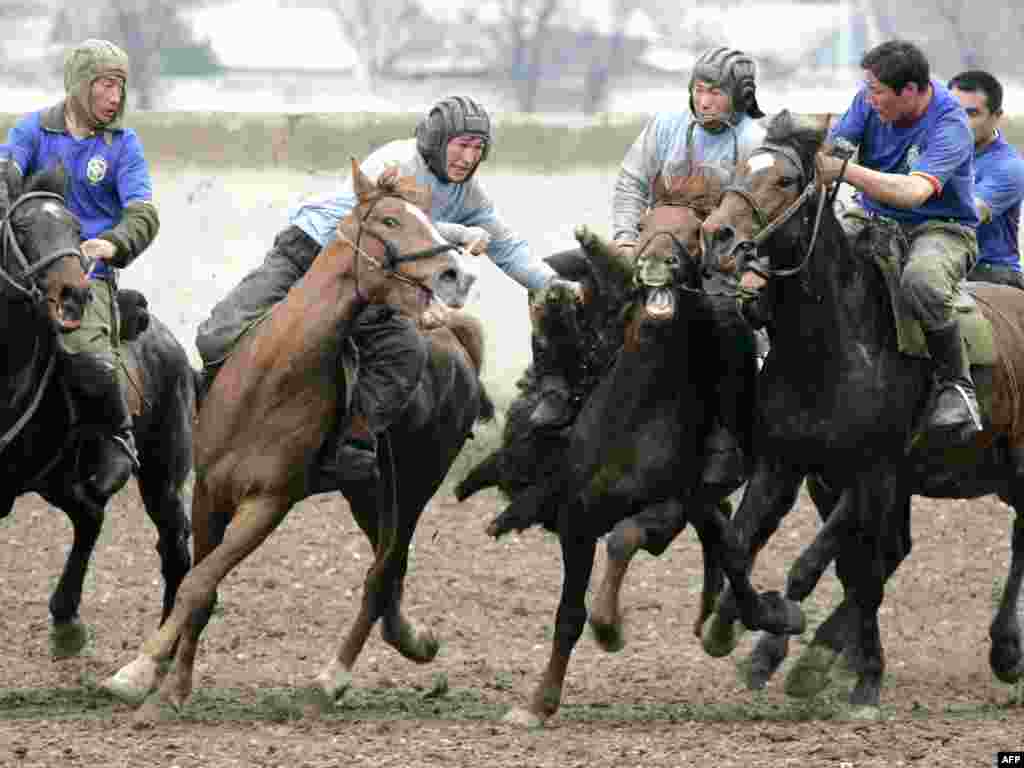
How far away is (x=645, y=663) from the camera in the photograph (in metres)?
10.6

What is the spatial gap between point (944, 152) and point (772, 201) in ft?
3.84

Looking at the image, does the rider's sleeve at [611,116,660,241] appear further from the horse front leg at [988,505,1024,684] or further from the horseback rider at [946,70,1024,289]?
the horse front leg at [988,505,1024,684]

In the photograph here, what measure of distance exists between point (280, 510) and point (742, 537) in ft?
6.41

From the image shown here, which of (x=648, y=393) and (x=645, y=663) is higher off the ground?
(x=648, y=393)

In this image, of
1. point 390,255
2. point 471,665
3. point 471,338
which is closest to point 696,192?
point 390,255

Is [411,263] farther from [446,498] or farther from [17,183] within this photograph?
[446,498]

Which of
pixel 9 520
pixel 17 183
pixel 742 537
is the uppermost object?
pixel 17 183

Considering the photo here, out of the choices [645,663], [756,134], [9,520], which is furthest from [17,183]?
[9,520]

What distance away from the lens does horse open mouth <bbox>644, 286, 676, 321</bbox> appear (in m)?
8.26

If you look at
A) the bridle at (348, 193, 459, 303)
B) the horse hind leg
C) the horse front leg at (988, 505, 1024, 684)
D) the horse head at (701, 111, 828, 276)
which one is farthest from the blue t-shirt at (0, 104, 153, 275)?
the horse front leg at (988, 505, 1024, 684)

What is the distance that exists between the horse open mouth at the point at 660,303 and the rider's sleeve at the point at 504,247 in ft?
4.28

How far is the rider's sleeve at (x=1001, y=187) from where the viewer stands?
10.9 meters

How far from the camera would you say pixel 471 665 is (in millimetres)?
10508

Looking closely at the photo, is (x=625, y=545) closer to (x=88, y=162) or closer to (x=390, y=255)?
(x=390, y=255)
